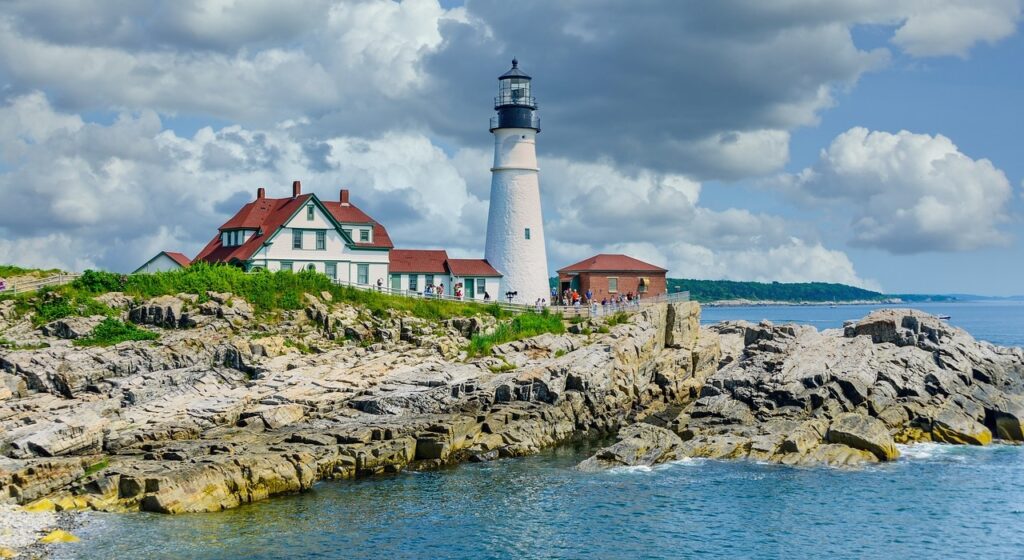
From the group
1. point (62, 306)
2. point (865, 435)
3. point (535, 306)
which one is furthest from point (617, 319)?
point (62, 306)

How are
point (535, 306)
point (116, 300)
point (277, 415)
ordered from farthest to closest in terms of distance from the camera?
point (535, 306) → point (116, 300) → point (277, 415)

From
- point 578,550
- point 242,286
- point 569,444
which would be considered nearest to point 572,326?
point 569,444

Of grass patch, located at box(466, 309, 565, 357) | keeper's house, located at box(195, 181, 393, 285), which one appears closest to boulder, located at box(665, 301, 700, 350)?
grass patch, located at box(466, 309, 565, 357)

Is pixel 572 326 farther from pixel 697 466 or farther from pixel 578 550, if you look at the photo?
pixel 578 550

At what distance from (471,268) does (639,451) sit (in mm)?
23154

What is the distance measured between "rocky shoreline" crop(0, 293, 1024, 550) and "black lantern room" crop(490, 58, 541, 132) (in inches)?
468

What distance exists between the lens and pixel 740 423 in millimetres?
33625

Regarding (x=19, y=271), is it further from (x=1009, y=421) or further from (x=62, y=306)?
(x=1009, y=421)

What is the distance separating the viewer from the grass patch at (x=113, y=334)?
37656mm

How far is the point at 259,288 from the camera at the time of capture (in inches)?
1705

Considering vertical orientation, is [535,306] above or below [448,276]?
below

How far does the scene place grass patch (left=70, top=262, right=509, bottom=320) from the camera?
4197 centimetres

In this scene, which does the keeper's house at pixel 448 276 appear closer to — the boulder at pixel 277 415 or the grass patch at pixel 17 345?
the grass patch at pixel 17 345

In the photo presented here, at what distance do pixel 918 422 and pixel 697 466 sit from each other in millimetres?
10020
